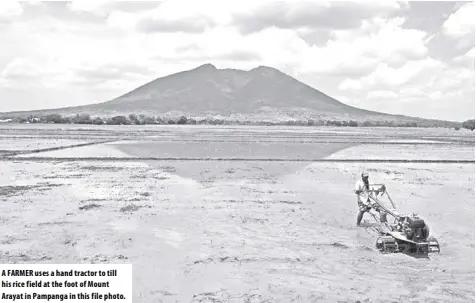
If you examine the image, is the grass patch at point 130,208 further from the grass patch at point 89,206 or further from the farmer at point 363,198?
the farmer at point 363,198

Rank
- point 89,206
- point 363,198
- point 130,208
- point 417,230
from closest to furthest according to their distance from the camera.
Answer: point 417,230
point 363,198
point 130,208
point 89,206

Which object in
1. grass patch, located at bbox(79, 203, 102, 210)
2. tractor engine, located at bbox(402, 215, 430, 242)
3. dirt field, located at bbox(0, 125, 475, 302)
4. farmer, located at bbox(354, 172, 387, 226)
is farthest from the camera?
grass patch, located at bbox(79, 203, 102, 210)

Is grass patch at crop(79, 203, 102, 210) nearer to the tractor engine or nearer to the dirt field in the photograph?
the dirt field

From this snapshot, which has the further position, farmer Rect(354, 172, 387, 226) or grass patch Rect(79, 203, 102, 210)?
grass patch Rect(79, 203, 102, 210)

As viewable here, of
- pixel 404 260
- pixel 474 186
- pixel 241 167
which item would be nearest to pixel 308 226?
pixel 404 260

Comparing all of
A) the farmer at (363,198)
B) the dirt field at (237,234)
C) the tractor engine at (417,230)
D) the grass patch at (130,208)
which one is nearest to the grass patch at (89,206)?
the dirt field at (237,234)

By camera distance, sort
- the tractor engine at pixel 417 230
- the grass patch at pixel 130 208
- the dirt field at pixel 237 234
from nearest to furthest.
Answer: the dirt field at pixel 237 234, the tractor engine at pixel 417 230, the grass patch at pixel 130 208

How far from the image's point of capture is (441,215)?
52.0 feet

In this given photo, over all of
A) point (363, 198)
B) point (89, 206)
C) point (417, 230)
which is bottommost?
point (89, 206)

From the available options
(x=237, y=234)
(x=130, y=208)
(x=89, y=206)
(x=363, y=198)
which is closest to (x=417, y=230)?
(x=363, y=198)

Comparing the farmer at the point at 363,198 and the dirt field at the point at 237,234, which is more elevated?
the farmer at the point at 363,198

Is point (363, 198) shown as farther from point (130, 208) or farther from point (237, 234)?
point (130, 208)

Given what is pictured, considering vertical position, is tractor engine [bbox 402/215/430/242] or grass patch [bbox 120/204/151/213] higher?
tractor engine [bbox 402/215/430/242]

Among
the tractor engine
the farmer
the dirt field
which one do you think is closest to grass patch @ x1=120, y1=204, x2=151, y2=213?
the dirt field
